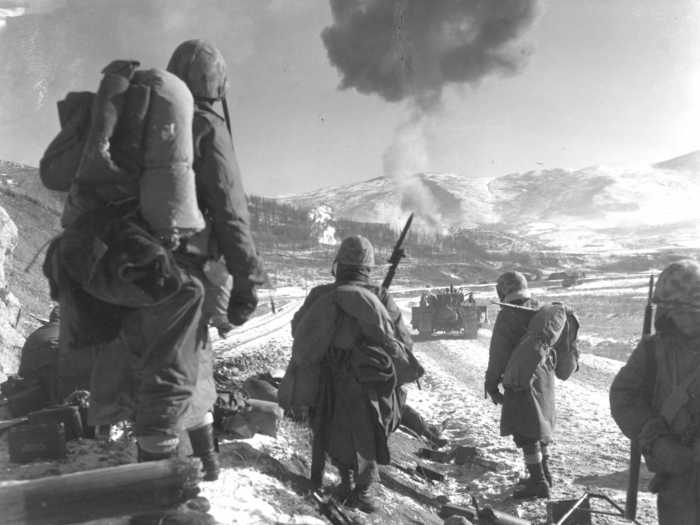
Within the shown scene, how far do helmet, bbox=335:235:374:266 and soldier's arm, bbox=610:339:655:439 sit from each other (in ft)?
5.26

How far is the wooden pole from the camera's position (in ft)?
4.80

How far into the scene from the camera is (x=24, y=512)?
4.77 ft

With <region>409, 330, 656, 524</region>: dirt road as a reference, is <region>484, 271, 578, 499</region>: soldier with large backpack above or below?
above

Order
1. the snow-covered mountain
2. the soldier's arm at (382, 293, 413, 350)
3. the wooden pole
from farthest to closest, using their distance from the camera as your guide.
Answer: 1. the snow-covered mountain
2. the soldier's arm at (382, 293, 413, 350)
3. the wooden pole

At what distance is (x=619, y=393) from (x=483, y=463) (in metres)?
3.20

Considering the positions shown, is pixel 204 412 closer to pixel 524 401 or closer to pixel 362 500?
pixel 362 500

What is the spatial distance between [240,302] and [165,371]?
420 mm

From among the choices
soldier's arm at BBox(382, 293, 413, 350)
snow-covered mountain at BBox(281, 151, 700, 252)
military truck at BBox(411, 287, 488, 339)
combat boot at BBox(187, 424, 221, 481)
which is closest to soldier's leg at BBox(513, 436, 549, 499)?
soldier's arm at BBox(382, 293, 413, 350)

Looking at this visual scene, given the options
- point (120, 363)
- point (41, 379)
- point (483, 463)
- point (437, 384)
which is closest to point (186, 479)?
point (120, 363)

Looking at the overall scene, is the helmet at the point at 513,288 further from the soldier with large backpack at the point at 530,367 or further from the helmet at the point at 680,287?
the helmet at the point at 680,287

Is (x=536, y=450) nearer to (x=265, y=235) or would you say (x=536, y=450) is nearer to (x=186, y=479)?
(x=186, y=479)

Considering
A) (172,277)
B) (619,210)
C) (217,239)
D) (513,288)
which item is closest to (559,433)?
(513,288)

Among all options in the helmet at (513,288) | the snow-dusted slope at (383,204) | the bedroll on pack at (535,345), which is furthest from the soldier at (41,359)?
the snow-dusted slope at (383,204)

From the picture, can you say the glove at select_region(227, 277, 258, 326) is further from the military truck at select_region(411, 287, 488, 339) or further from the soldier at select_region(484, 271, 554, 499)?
the military truck at select_region(411, 287, 488, 339)
